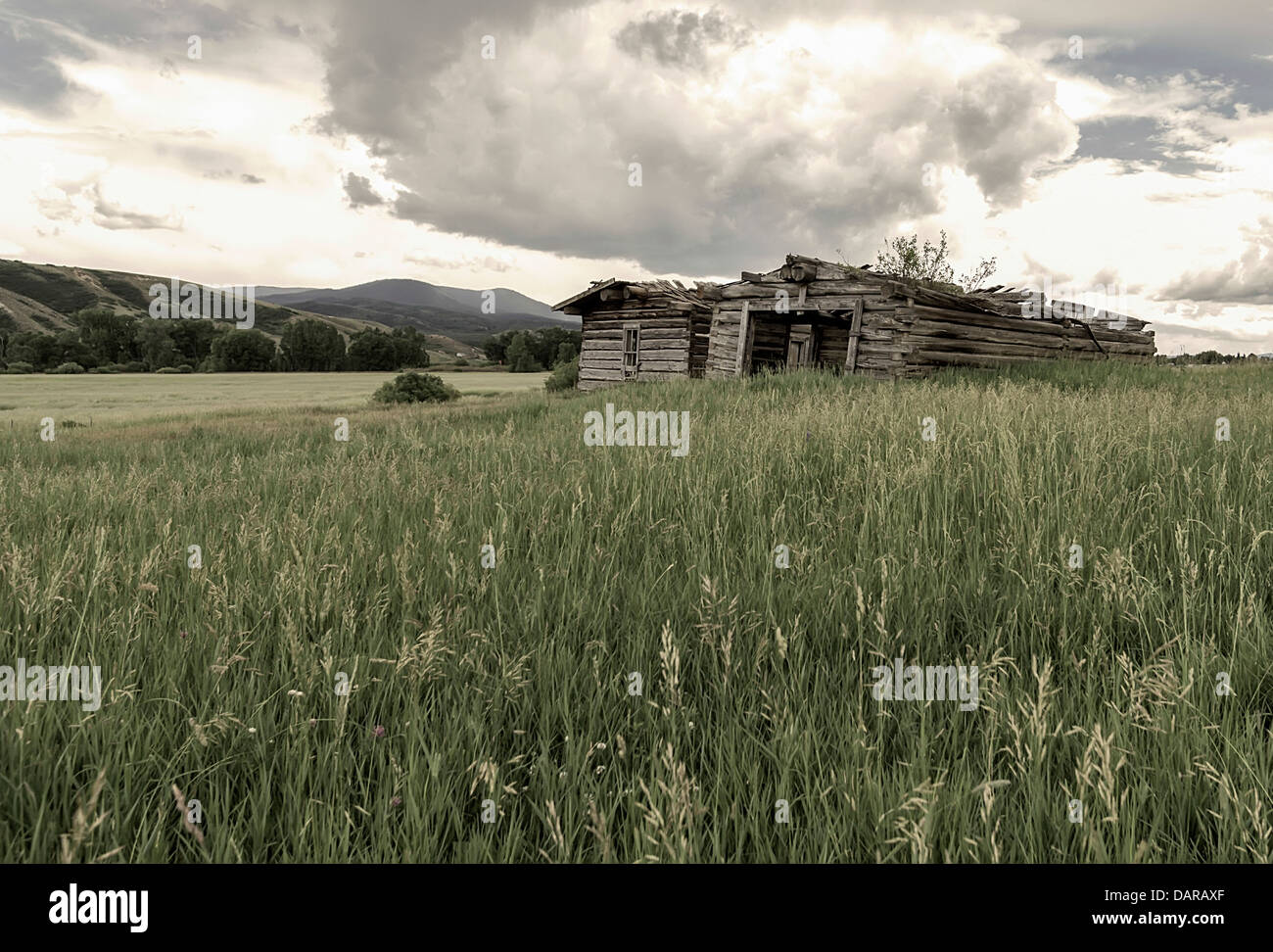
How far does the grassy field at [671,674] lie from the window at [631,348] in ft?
87.5

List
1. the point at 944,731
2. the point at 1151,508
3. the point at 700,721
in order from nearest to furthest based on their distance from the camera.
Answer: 1. the point at 944,731
2. the point at 700,721
3. the point at 1151,508

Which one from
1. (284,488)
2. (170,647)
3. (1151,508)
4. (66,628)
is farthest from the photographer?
(284,488)

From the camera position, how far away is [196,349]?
304 ft

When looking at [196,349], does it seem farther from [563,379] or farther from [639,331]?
[639,331]

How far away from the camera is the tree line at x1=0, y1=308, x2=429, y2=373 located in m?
83.3

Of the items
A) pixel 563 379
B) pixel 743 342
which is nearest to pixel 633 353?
pixel 563 379

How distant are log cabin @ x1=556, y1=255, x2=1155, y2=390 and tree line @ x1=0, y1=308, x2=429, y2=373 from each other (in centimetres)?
6277

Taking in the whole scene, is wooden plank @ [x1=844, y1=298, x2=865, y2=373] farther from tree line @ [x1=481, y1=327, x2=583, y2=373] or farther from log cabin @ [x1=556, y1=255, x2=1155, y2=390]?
tree line @ [x1=481, y1=327, x2=583, y2=373]

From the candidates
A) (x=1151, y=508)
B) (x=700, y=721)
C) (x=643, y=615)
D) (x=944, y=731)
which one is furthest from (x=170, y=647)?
(x=1151, y=508)

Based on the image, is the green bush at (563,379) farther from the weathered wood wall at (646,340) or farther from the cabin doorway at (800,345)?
the cabin doorway at (800,345)

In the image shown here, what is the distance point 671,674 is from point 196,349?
11160cm

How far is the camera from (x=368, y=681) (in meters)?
2.15
